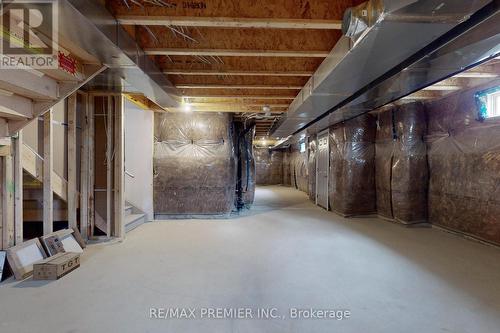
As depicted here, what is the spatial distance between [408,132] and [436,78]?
79.9 inches

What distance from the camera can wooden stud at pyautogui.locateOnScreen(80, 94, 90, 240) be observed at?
3295 mm

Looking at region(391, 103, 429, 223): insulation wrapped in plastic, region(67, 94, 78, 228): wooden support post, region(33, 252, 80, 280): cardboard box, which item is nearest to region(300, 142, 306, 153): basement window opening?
region(391, 103, 429, 223): insulation wrapped in plastic

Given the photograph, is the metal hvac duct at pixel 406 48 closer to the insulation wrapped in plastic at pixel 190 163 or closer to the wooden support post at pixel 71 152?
the insulation wrapped in plastic at pixel 190 163

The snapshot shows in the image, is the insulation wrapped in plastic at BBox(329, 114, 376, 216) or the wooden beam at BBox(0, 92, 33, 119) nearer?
the wooden beam at BBox(0, 92, 33, 119)

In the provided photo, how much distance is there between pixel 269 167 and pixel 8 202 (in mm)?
10801

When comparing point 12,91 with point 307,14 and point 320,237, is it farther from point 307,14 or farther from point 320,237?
point 320,237

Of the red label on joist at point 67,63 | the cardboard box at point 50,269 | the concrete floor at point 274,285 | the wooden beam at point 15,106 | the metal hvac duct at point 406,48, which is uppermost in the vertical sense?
the red label on joist at point 67,63

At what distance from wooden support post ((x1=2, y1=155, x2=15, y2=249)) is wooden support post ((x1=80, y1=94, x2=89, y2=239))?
88 centimetres

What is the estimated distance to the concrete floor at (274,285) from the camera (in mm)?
1635

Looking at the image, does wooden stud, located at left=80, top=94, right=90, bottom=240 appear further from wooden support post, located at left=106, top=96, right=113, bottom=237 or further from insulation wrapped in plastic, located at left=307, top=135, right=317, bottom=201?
insulation wrapped in plastic, located at left=307, top=135, right=317, bottom=201

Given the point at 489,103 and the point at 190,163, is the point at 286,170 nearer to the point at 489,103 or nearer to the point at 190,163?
the point at 190,163

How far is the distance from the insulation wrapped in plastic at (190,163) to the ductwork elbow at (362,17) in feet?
11.2

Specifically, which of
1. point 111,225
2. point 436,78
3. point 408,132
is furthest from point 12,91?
point 408,132

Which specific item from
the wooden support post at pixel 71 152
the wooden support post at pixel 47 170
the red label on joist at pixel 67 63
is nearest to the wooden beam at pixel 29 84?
the red label on joist at pixel 67 63
